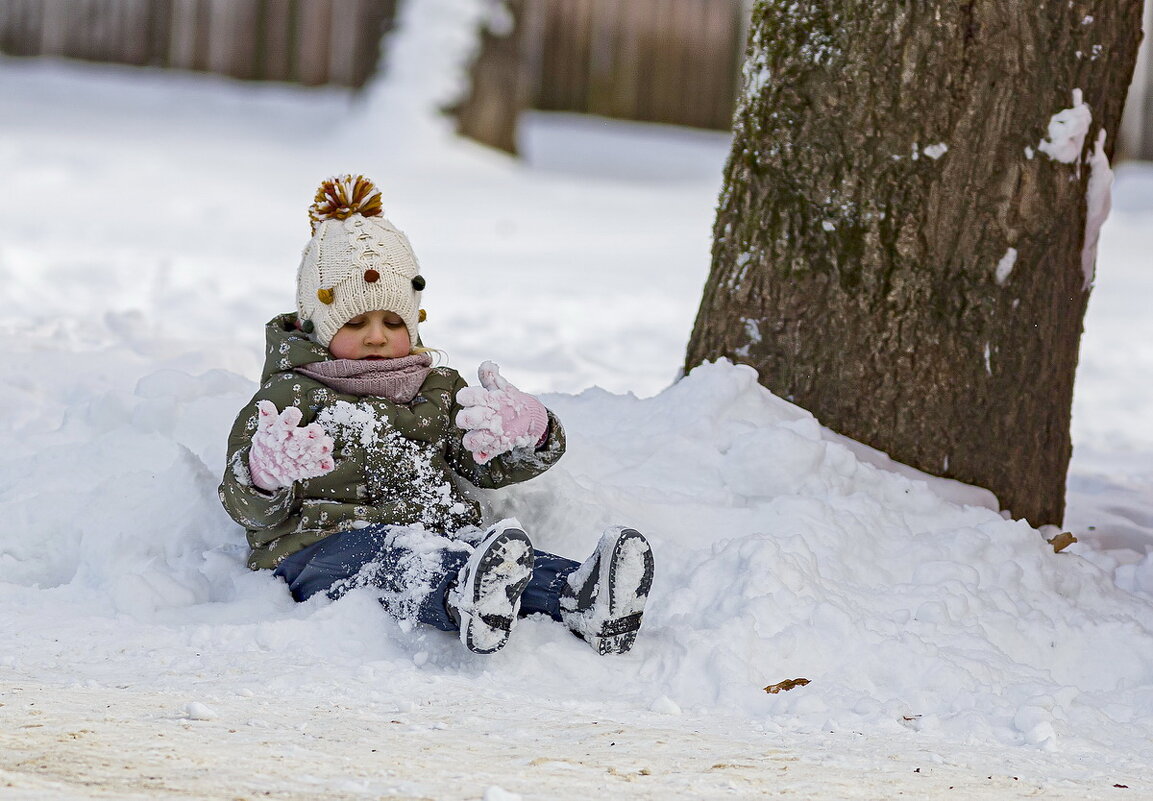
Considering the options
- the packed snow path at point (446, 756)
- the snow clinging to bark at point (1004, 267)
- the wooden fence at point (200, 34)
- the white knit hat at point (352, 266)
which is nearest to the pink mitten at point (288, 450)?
the white knit hat at point (352, 266)

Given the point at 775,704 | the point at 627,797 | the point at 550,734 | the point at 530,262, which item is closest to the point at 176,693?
the point at 550,734

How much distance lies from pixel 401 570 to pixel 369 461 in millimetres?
368

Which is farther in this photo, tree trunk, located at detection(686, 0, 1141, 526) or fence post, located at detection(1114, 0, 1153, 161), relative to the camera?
fence post, located at detection(1114, 0, 1153, 161)

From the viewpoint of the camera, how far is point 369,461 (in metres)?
3.37

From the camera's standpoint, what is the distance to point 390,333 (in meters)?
3.52

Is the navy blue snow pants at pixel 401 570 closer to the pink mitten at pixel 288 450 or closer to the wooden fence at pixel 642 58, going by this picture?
the pink mitten at pixel 288 450

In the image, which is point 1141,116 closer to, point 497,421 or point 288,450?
point 497,421

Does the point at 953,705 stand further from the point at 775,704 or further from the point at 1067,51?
the point at 1067,51

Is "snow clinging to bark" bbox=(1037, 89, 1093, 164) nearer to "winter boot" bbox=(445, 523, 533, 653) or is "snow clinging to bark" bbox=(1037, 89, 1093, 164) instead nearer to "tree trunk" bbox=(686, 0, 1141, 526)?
"tree trunk" bbox=(686, 0, 1141, 526)

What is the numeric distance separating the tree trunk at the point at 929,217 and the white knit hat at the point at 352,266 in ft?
3.64

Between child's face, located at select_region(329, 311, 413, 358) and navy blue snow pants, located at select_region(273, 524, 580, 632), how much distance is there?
18.3 inches

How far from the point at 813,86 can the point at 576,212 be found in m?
6.72

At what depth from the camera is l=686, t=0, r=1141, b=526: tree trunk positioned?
3.92m

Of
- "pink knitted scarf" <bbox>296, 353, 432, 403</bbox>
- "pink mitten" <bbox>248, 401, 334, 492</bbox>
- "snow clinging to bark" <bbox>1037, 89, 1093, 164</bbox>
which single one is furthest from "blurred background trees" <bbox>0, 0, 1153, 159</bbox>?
"pink mitten" <bbox>248, 401, 334, 492</bbox>
